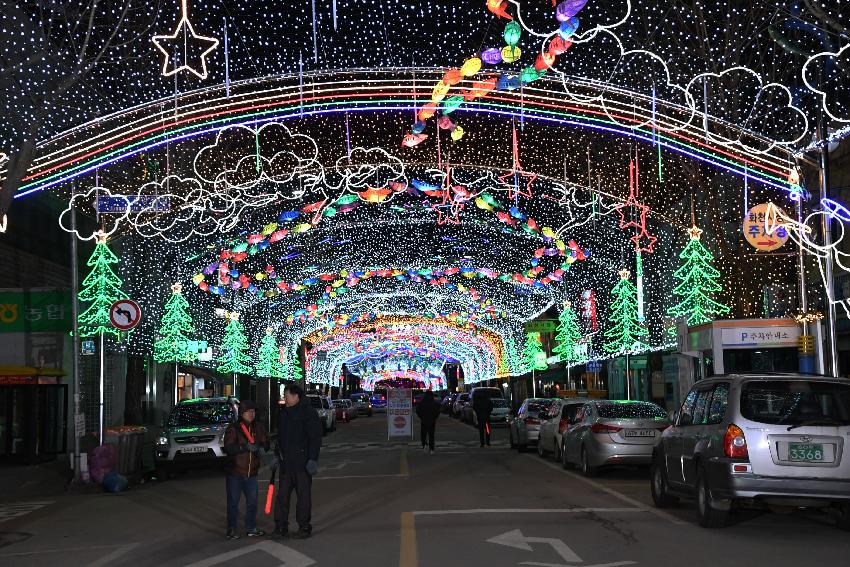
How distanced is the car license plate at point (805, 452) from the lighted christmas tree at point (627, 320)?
28460 mm

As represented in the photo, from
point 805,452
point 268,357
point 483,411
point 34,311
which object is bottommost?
point 483,411

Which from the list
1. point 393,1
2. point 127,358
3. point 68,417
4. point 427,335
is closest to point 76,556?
point 393,1

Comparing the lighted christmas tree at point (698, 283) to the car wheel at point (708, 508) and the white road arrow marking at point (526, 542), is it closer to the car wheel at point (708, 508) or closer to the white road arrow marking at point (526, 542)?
the car wheel at point (708, 508)

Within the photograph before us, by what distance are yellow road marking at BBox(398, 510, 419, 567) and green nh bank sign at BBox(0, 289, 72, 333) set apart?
1596 cm

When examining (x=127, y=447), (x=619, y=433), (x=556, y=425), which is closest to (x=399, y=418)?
(x=556, y=425)

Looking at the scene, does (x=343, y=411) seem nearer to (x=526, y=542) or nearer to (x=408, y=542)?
(x=408, y=542)

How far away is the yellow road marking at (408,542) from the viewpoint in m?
9.96

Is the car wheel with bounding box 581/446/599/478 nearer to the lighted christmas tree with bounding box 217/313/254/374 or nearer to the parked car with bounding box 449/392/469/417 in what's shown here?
the lighted christmas tree with bounding box 217/313/254/374

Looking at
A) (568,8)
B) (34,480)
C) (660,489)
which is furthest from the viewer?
(34,480)

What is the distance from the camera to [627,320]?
40312 millimetres

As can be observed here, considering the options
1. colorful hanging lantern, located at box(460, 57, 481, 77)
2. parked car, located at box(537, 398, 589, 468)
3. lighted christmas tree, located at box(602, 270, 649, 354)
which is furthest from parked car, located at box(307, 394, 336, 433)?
colorful hanging lantern, located at box(460, 57, 481, 77)

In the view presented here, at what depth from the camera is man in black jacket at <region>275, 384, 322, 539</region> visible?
1177cm

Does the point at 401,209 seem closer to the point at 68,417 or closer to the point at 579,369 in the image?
the point at 68,417

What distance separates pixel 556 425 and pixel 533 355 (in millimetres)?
40997
